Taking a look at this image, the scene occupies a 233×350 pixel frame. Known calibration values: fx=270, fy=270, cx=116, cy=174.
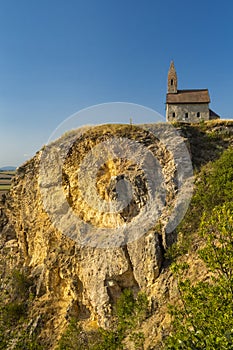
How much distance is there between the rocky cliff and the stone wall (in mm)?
9667

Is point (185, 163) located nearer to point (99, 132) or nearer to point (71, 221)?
point (99, 132)

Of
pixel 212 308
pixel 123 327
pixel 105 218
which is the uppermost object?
pixel 105 218

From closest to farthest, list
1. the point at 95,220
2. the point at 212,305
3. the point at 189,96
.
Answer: the point at 212,305, the point at 95,220, the point at 189,96

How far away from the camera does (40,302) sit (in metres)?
20.2

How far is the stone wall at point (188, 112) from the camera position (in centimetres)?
2900

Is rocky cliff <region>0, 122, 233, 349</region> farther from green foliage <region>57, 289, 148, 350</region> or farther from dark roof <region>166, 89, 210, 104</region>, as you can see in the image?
dark roof <region>166, 89, 210, 104</region>

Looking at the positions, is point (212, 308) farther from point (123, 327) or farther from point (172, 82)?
point (172, 82)

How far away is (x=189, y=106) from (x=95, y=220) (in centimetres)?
1788

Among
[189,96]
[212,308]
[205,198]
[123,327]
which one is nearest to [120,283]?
[123,327]

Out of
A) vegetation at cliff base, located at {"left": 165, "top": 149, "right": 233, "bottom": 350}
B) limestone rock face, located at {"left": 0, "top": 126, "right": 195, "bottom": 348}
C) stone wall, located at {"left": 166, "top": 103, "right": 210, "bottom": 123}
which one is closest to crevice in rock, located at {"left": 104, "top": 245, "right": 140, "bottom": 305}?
limestone rock face, located at {"left": 0, "top": 126, "right": 195, "bottom": 348}

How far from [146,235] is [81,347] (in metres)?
6.50

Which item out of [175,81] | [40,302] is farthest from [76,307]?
[175,81]

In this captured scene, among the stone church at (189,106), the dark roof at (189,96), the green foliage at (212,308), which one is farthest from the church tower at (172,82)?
the green foliage at (212,308)

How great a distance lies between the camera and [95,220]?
731 inches
